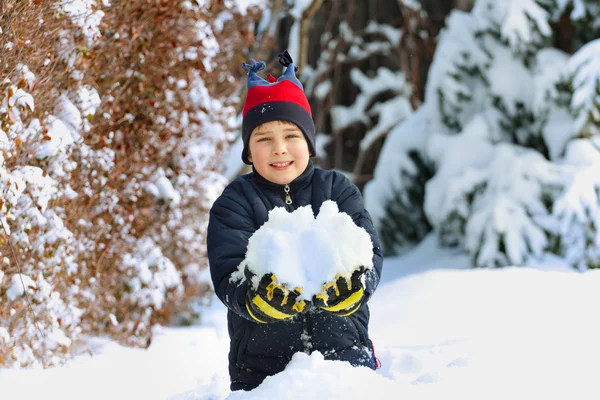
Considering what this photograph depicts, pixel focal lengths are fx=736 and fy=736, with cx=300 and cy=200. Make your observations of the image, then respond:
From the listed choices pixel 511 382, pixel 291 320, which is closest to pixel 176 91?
pixel 291 320

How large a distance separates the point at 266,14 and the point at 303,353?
6.14 meters

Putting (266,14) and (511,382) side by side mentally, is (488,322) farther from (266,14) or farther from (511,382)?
(266,14)

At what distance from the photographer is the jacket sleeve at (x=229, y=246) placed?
2.31 metres

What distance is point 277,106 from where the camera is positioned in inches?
103

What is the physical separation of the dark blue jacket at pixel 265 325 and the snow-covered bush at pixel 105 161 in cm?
82

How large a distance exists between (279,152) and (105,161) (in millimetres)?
1900

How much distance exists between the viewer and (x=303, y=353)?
2.35 metres

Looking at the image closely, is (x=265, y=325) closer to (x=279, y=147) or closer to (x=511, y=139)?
(x=279, y=147)

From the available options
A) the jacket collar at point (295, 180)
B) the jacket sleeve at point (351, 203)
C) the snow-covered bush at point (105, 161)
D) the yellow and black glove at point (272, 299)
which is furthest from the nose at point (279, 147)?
the snow-covered bush at point (105, 161)

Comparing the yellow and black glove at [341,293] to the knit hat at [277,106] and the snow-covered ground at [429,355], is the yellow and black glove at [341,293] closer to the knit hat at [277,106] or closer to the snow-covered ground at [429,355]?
the snow-covered ground at [429,355]

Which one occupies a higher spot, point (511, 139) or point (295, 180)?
point (295, 180)

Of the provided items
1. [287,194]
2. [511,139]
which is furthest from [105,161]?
[511,139]

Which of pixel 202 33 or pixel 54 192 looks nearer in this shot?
pixel 54 192

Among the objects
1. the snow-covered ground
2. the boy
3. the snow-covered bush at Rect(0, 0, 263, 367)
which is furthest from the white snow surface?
the snow-covered bush at Rect(0, 0, 263, 367)
